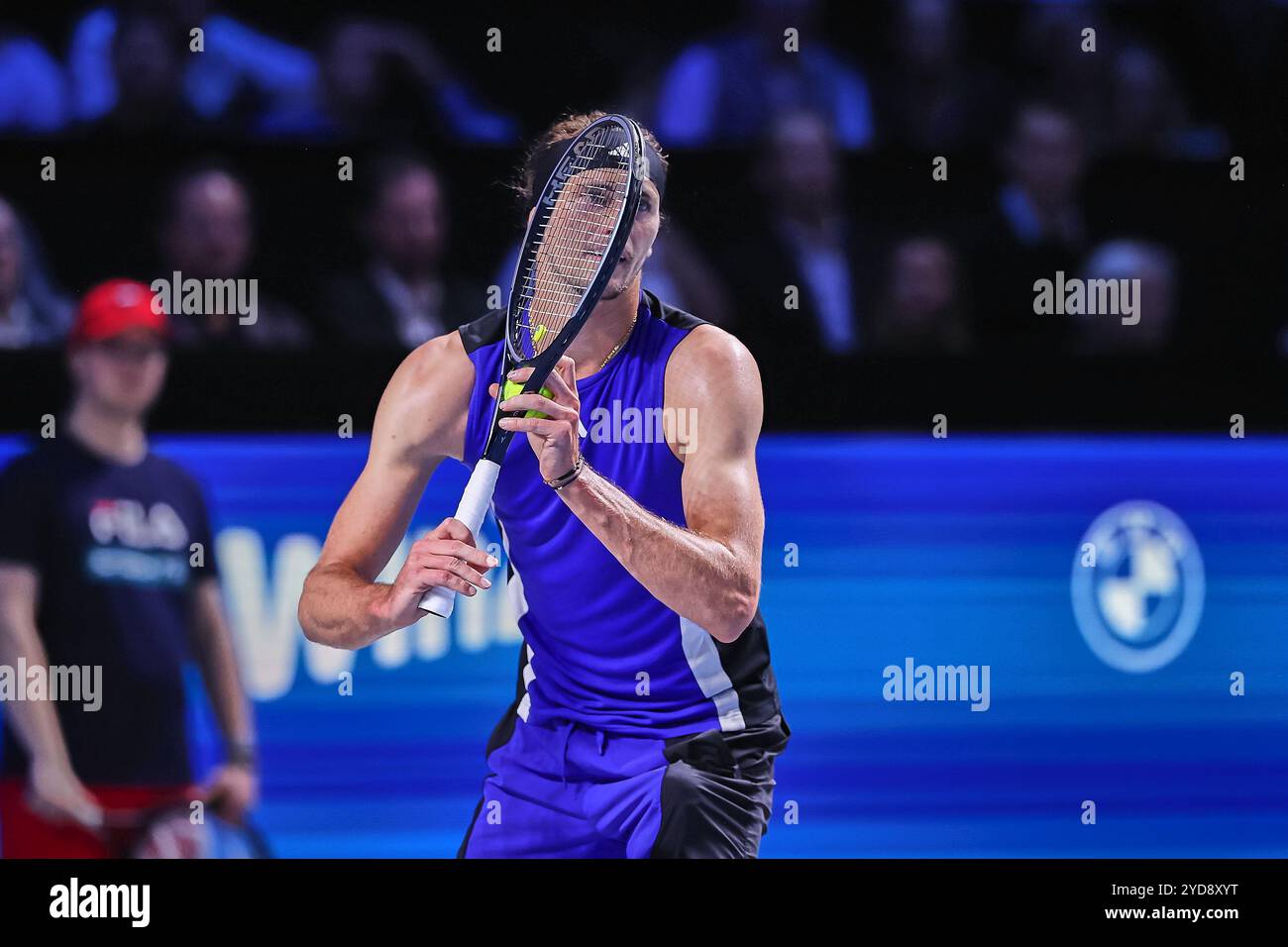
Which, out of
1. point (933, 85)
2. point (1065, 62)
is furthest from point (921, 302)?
point (1065, 62)

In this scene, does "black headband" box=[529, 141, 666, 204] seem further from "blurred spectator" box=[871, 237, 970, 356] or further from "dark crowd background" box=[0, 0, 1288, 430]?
"blurred spectator" box=[871, 237, 970, 356]

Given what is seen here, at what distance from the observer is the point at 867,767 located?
13.7ft

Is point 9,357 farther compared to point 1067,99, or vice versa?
point 1067,99

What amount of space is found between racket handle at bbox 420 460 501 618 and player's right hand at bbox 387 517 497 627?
0.5 inches

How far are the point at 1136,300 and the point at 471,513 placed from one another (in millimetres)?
2613

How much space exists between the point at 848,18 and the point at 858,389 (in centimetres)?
131

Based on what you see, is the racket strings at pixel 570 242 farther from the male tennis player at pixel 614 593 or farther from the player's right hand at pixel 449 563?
the player's right hand at pixel 449 563

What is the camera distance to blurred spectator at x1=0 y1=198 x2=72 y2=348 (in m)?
4.13

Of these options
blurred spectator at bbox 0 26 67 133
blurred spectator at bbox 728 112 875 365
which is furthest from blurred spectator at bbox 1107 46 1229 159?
blurred spectator at bbox 0 26 67 133

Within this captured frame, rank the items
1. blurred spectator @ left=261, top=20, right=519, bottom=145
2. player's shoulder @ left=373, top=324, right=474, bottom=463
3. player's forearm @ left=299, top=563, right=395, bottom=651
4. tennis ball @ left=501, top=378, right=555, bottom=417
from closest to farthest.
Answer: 1. tennis ball @ left=501, top=378, right=555, bottom=417
2. player's forearm @ left=299, top=563, right=395, bottom=651
3. player's shoulder @ left=373, top=324, right=474, bottom=463
4. blurred spectator @ left=261, top=20, right=519, bottom=145

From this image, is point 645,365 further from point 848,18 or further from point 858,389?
point 848,18
